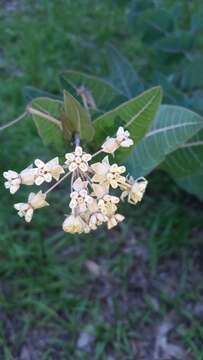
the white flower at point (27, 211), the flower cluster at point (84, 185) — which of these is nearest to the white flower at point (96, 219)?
the flower cluster at point (84, 185)

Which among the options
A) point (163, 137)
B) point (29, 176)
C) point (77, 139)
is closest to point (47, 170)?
point (29, 176)

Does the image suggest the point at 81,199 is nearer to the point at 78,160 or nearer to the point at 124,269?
the point at 78,160

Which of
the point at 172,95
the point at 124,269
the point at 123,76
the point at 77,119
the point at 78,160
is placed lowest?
the point at 124,269

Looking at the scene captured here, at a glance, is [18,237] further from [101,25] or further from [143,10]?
[101,25]

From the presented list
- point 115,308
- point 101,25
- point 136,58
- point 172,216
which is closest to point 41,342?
point 115,308

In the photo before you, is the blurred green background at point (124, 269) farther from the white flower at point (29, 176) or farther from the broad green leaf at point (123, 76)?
the white flower at point (29, 176)

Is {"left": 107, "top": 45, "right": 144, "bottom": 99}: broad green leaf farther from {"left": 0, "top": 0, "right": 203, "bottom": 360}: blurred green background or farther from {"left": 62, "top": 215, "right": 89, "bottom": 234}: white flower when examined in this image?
{"left": 62, "top": 215, "right": 89, "bottom": 234}: white flower

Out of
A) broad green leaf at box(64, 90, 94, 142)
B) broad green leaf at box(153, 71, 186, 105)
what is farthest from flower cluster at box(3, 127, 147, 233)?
broad green leaf at box(153, 71, 186, 105)

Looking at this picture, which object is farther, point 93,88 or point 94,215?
point 93,88
